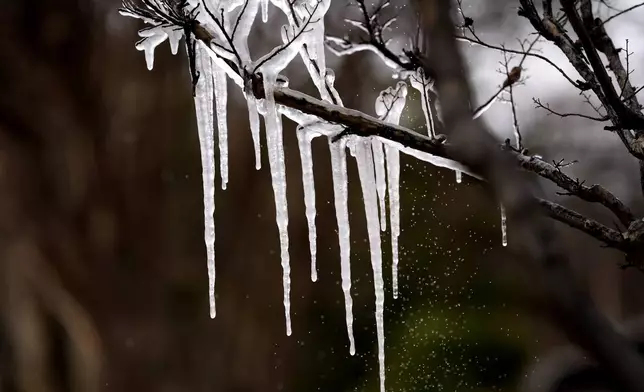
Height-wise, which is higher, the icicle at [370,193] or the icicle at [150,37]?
the icicle at [150,37]

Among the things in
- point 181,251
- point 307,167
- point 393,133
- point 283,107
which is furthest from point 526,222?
point 181,251

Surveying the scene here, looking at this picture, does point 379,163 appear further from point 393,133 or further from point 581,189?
point 581,189

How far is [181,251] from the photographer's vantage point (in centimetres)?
355

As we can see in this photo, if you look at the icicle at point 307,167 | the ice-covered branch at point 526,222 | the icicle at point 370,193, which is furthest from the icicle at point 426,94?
the ice-covered branch at point 526,222

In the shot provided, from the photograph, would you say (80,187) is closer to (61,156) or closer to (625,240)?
(61,156)

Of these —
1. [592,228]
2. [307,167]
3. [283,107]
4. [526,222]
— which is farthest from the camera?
[307,167]

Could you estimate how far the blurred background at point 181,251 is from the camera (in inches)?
123

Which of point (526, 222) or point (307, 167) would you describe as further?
point (307, 167)

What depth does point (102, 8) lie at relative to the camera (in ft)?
11.0

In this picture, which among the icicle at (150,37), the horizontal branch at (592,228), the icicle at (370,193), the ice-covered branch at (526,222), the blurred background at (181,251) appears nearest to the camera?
the ice-covered branch at (526,222)

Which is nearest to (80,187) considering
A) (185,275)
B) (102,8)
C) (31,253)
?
(31,253)

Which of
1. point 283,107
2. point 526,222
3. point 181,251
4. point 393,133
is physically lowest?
point 526,222

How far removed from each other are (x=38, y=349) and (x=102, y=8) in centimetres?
179

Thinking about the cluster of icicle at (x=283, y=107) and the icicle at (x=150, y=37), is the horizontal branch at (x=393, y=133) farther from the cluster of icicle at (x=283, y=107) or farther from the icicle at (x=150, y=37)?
the icicle at (x=150, y=37)
